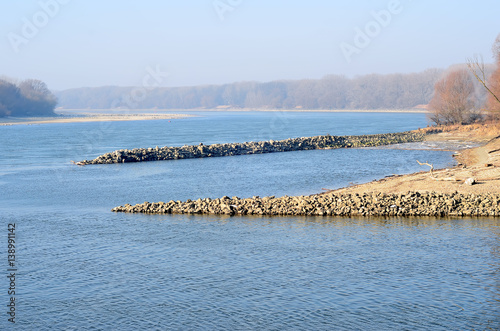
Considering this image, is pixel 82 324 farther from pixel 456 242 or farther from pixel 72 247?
pixel 456 242

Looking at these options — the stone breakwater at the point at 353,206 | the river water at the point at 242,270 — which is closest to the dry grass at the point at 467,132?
the stone breakwater at the point at 353,206

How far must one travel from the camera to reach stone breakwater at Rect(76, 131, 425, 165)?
58694 millimetres

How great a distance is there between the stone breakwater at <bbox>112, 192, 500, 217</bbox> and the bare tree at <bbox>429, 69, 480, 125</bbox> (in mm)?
65019

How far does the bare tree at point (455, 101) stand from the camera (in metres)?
Result: 88.2

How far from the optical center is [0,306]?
648 inches

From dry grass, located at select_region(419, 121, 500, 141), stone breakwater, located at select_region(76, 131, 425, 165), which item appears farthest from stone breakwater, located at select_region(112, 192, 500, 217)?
dry grass, located at select_region(419, 121, 500, 141)

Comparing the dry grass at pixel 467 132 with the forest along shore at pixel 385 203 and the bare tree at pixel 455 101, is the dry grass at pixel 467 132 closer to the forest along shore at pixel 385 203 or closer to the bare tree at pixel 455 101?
the bare tree at pixel 455 101

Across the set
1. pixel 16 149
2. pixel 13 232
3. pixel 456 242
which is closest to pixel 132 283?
pixel 13 232

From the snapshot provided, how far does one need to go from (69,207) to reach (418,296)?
850 inches

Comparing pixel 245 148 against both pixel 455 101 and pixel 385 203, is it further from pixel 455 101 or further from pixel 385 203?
pixel 385 203

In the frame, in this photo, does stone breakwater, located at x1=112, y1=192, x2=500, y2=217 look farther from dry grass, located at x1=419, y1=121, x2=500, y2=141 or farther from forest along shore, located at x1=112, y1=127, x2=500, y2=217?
dry grass, located at x1=419, y1=121, x2=500, y2=141

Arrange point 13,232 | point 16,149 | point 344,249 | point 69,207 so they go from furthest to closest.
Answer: point 16,149 → point 69,207 → point 13,232 → point 344,249

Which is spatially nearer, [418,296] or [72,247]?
[418,296]

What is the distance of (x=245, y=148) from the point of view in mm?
66875
